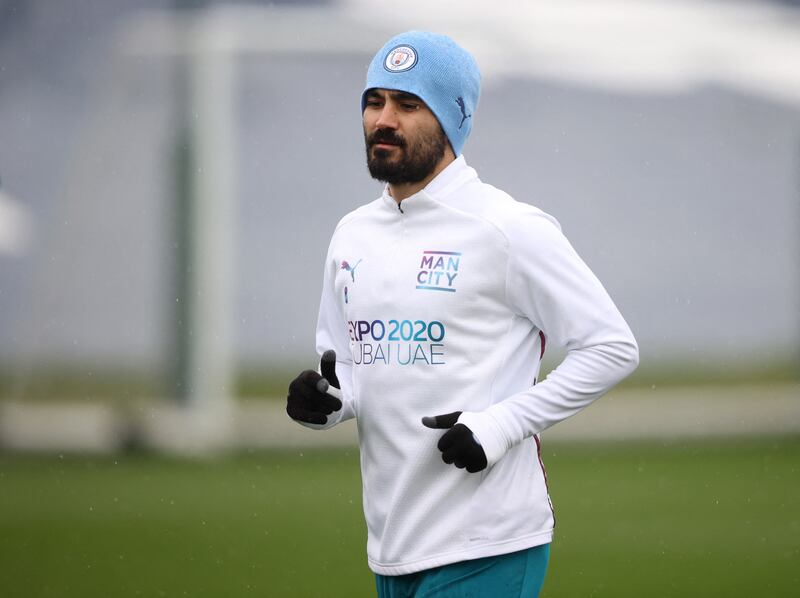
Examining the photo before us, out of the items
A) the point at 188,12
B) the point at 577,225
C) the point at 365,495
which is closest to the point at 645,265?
the point at 577,225

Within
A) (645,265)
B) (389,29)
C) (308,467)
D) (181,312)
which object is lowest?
(308,467)

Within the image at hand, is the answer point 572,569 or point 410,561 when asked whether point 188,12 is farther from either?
point 410,561

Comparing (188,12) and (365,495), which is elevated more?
(188,12)

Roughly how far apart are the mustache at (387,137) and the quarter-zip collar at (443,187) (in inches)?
2.9

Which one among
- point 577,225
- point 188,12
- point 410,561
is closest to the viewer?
point 410,561

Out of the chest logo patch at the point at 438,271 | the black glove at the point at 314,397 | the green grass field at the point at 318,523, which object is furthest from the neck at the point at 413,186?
the green grass field at the point at 318,523

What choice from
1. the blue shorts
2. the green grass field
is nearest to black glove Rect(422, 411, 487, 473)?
the blue shorts

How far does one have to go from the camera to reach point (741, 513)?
15.2ft

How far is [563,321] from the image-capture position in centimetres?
171

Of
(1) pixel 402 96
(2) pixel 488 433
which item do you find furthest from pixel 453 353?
(1) pixel 402 96

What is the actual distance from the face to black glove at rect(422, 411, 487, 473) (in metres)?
0.37

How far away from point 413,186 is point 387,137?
0.08m

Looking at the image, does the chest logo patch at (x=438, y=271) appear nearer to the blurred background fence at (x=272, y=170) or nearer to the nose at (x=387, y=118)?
the nose at (x=387, y=118)

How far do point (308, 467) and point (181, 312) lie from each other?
2.68 ft
